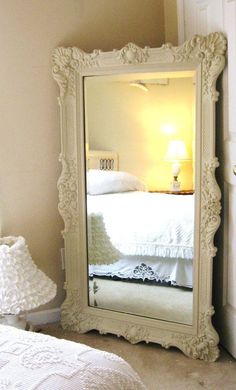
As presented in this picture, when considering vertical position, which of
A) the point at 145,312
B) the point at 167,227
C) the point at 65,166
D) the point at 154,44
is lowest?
the point at 145,312

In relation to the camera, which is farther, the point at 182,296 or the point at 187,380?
the point at 182,296

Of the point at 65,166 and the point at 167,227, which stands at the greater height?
the point at 65,166

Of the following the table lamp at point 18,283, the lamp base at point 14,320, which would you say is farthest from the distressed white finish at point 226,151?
the lamp base at point 14,320

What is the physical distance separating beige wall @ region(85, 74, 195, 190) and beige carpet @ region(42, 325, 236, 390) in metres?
0.85

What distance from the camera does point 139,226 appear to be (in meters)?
2.46

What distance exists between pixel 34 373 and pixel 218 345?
1.53m

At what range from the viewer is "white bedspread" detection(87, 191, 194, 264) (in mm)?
2365

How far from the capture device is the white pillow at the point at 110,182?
2.44 m

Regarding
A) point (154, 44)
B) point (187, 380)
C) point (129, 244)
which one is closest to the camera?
point (187, 380)

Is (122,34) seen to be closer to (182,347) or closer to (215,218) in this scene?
(215,218)

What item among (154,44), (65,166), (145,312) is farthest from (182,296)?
(154,44)

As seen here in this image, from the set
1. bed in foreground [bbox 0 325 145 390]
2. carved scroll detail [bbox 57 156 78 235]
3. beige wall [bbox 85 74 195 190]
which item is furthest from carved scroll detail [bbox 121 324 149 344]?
bed in foreground [bbox 0 325 145 390]

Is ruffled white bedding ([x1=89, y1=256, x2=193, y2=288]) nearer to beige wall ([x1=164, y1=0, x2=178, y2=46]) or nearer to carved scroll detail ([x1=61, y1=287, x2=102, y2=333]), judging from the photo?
carved scroll detail ([x1=61, y1=287, x2=102, y2=333])

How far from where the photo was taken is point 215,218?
2.25m
